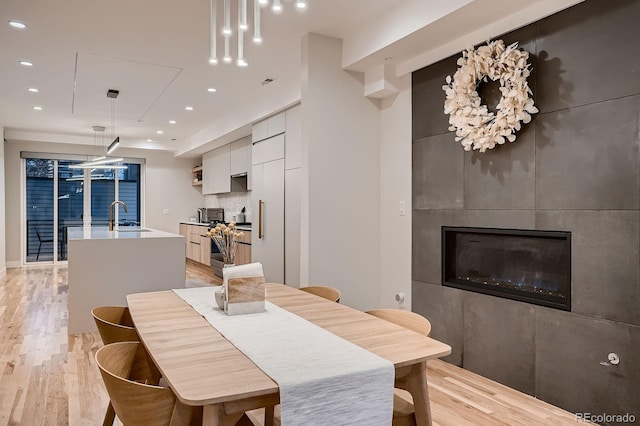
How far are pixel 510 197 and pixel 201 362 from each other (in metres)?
2.30

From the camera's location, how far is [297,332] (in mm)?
1707

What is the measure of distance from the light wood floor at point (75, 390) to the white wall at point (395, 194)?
0.77m

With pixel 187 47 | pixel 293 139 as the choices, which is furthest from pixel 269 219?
pixel 187 47

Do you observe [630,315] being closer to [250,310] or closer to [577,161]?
[577,161]

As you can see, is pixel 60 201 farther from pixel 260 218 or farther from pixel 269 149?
pixel 269 149

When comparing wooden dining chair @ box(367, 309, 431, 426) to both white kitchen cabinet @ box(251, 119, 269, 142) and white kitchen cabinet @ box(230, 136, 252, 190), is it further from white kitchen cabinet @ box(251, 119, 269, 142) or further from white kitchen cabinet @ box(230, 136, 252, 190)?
white kitchen cabinet @ box(230, 136, 252, 190)

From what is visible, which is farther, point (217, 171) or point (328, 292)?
point (217, 171)

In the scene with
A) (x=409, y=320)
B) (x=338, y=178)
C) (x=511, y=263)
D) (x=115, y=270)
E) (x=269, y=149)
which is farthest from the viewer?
(x=269, y=149)

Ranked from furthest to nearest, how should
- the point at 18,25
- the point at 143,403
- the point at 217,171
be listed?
the point at 217,171
the point at 18,25
the point at 143,403

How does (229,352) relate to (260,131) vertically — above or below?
below

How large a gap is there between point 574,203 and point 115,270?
13.1 ft

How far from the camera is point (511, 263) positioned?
299 centimetres

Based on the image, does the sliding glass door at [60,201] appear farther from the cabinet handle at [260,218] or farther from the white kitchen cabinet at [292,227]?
the white kitchen cabinet at [292,227]

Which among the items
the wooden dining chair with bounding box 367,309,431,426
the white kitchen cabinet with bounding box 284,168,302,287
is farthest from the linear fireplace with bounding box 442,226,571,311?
the white kitchen cabinet with bounding box 284,168,302,287
